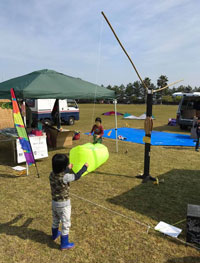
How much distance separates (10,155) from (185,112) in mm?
11662

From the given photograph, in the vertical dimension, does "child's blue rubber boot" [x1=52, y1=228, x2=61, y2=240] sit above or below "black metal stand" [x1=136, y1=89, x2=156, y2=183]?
below

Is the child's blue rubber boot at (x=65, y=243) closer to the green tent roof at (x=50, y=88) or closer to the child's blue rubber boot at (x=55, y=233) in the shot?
the child's blue rubber boot at (x=55, y=233)

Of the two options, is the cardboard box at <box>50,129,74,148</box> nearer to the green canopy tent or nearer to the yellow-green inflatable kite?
the green canopy tent

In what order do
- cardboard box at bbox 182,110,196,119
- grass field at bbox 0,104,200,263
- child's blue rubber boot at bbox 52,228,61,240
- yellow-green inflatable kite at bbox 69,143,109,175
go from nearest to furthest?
grass field at bbox 0,104,200,263 < child's blue rubber boot at bbox 52,228,61,240 < yellow-green inflatable kite at bbox 69,143,109,175 < cardboard box at bbox 182,110,196,119

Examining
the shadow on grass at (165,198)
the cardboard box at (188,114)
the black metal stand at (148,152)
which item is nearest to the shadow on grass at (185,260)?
the shadow on grass at (165,198)

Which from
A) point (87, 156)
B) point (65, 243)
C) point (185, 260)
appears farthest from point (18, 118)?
point (185, 260)

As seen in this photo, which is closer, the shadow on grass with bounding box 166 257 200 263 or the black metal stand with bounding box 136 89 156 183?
the shadow on grass with bounding box 166 257 200 263

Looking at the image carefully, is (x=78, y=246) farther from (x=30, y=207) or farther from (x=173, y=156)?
(x=173, y=156)

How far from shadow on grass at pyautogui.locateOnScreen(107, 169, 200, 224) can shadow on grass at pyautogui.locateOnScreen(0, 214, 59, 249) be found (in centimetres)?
157

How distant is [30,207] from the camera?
4141mm

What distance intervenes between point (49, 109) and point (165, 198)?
12680 millimetres

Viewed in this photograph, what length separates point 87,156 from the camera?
5.80 meters

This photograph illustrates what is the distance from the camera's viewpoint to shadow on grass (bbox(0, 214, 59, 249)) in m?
3.17

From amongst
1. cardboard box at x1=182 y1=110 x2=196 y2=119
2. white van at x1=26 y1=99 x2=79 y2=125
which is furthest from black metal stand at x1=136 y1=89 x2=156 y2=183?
cardboard box at x1=182 y1=110 x2=196 y2=119
